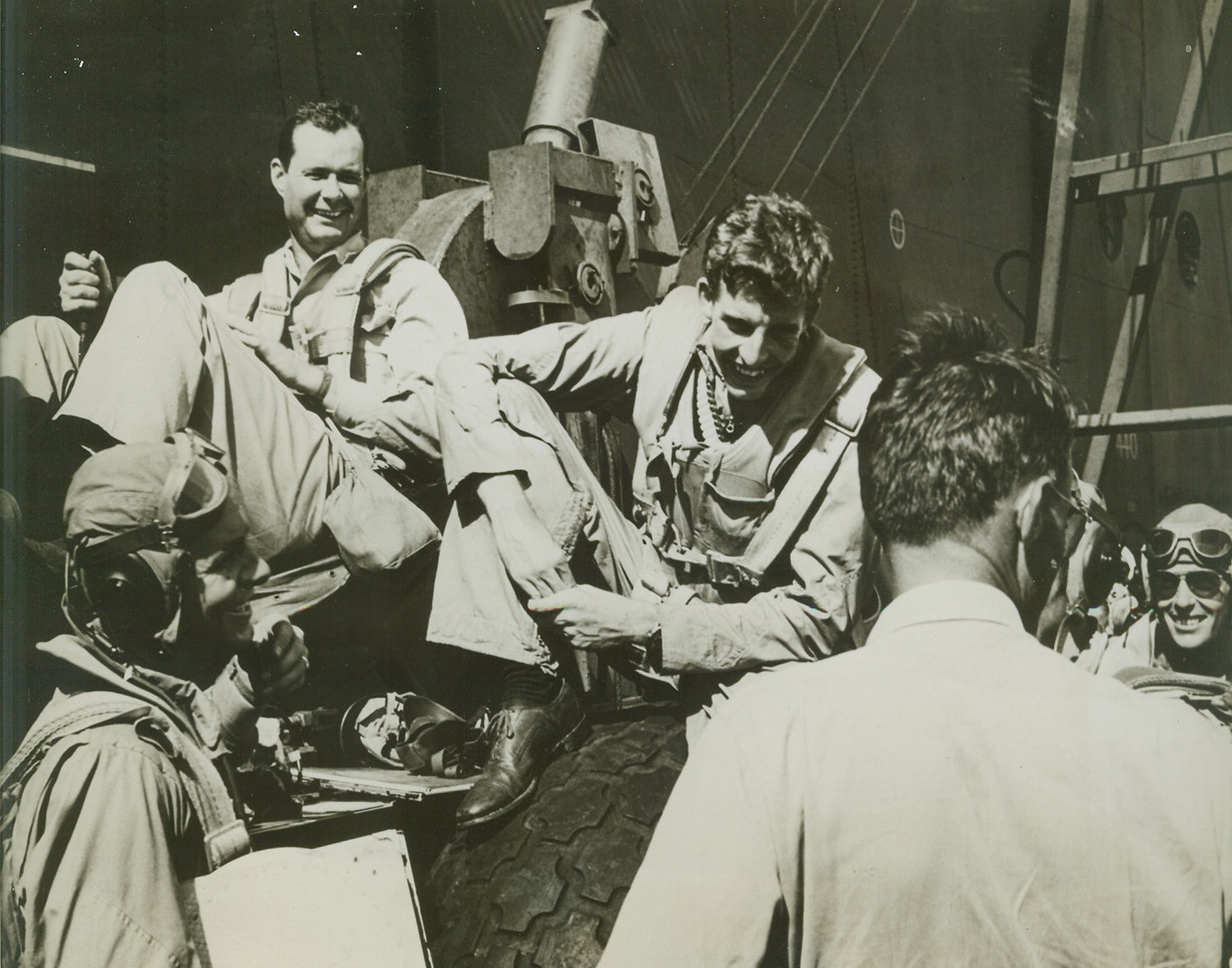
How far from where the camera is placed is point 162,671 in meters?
2.84

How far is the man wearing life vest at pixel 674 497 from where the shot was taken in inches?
118

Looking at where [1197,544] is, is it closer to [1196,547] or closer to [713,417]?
[1196,547]

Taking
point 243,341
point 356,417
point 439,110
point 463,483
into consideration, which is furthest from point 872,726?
point 439,110

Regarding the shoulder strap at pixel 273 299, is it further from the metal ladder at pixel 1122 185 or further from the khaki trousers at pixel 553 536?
the metal ladder at pixel 1122 185

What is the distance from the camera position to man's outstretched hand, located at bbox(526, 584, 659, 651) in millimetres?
2994

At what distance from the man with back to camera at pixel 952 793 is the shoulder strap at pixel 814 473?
454 mm

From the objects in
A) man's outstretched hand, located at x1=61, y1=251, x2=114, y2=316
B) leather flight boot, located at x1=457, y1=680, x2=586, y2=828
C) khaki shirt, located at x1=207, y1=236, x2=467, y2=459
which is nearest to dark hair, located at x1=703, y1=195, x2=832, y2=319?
khaki shirt, located at x1=207, y1=236, x2=467, y2=459

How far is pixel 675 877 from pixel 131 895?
1.33 metres

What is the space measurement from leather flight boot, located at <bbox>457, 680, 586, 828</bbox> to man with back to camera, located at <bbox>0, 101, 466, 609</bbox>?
0.53 meters

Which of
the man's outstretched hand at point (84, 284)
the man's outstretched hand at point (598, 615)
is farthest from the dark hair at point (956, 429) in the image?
the man's outstretched hand at point (84, 284)

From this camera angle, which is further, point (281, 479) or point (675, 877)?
point (281, 479)

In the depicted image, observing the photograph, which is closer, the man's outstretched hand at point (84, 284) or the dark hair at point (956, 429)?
the dark hair at point (956, 429)

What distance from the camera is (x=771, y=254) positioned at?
9.69ft

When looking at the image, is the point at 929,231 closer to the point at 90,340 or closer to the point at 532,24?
the point at 532,24
